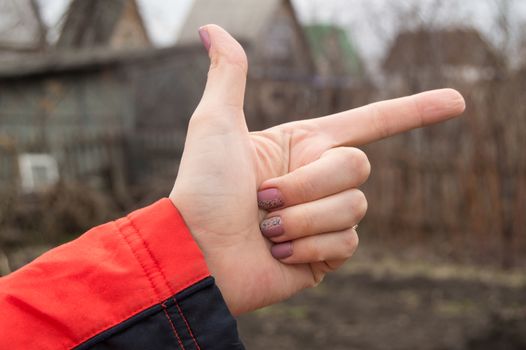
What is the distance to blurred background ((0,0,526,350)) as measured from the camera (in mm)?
4488

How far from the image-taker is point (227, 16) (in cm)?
810

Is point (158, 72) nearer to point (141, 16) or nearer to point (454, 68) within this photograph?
point (454, 68)

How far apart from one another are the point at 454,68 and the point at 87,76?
6373 millimetres

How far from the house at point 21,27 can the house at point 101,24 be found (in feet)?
0.37

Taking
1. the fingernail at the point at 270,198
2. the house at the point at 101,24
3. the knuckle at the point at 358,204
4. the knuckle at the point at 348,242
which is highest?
the house at the point at 101,24

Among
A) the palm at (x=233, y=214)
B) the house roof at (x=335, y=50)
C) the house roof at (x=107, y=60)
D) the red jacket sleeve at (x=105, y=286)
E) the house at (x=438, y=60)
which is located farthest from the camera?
the house roof at (x=335, y=50)

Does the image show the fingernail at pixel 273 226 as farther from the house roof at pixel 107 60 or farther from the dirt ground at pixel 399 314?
the house roof at pixel 107 60

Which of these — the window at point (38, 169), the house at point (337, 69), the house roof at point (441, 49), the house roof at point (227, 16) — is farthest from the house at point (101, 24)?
the house at point (337, 69)

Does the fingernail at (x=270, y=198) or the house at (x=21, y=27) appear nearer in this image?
the fingernail at (x=270, y=198)

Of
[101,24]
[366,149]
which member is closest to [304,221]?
[101,24]

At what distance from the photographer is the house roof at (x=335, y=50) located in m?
9.80

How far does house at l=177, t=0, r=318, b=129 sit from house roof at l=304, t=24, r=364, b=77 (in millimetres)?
468

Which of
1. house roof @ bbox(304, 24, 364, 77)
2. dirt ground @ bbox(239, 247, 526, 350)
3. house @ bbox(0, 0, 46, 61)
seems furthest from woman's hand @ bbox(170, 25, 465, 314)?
house roof @ bbox(304, 24, 364, 77)

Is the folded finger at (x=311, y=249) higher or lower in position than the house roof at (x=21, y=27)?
lower
